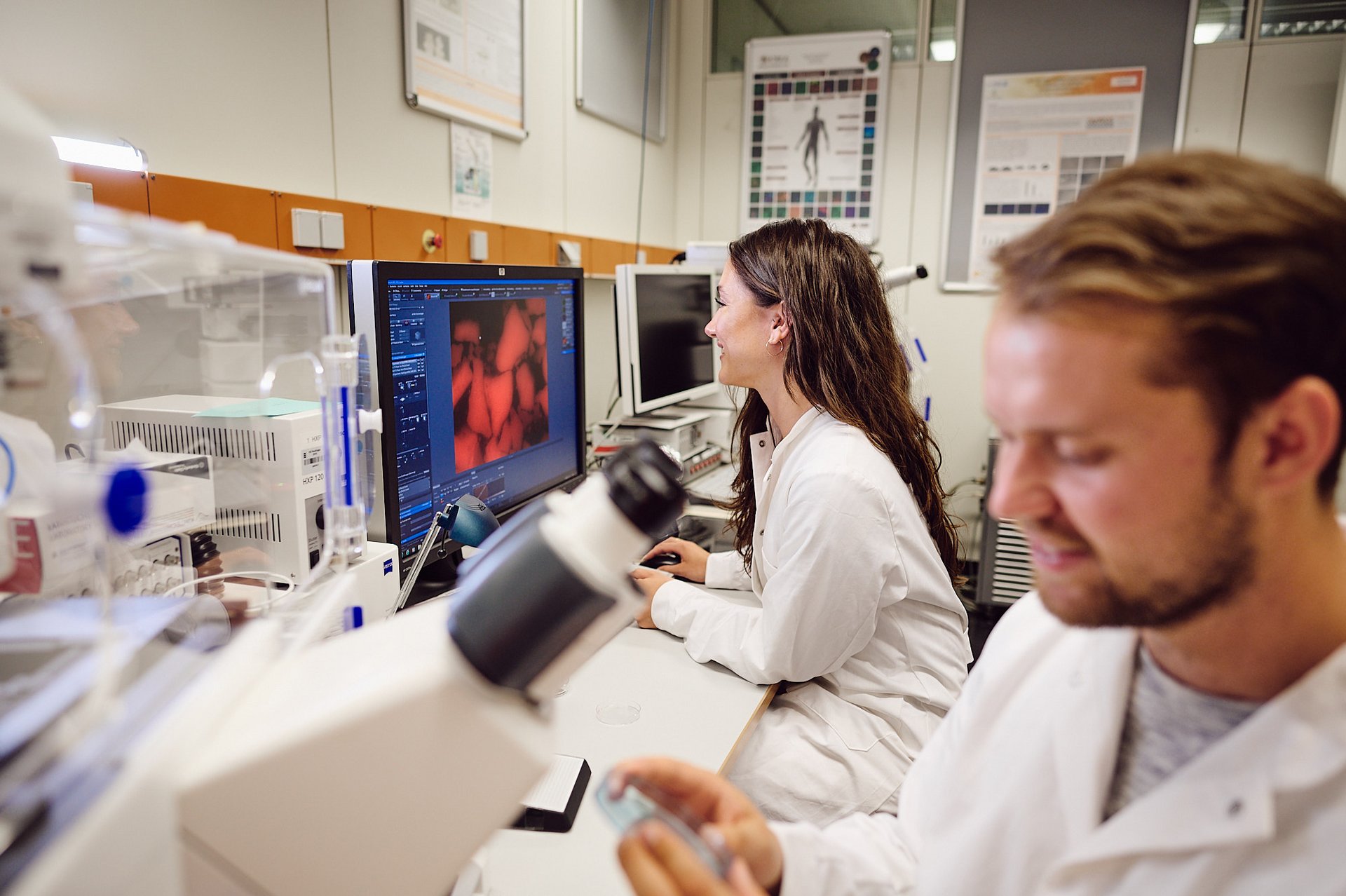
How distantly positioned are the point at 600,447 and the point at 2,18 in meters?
1.53

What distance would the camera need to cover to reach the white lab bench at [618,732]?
34.1 inches

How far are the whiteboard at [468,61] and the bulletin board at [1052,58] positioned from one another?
1979 mm

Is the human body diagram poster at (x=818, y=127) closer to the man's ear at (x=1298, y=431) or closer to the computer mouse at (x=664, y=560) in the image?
the computer mouse at (x=664, y=560)

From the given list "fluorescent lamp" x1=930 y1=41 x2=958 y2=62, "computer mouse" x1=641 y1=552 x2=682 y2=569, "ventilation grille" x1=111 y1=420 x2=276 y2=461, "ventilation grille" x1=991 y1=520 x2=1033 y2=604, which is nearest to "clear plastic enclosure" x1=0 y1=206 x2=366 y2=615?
"ventilation grille" x1=111 y1=420 x2=276 y2=461

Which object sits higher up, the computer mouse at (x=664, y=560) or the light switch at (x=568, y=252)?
the light switch at (x=568, y=252)

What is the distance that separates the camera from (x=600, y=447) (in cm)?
234

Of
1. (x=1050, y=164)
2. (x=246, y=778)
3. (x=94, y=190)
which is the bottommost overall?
(x=246, y=778)

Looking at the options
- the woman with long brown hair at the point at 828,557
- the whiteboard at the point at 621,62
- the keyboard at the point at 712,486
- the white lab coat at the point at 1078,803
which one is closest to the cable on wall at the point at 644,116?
the whiteboard at the point at 621,62

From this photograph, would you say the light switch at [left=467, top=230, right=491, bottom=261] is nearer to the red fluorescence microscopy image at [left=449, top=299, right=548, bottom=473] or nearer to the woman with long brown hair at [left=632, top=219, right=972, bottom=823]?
the red fluorescence microscopy image at [left=449, top=299, right=548, bottom=473]

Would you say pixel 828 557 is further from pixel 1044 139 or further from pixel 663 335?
pixel 1044 139

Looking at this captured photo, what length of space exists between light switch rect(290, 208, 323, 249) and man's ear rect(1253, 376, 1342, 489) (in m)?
1.70

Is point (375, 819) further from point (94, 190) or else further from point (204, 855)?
point (94, 190)

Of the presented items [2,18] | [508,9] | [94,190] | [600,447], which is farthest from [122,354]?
[508,9]

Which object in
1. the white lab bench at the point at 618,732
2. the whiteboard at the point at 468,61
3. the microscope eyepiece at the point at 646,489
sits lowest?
the white lab bench at the point at 618,732
